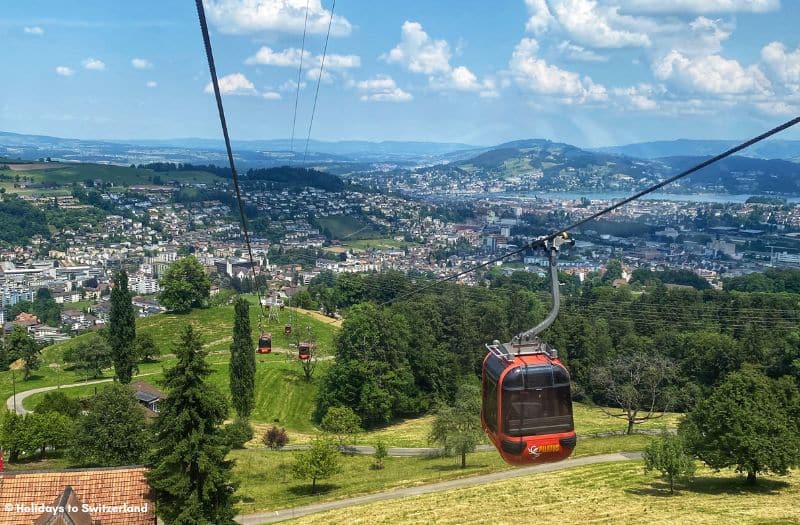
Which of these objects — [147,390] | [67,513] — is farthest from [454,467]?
[147,390]

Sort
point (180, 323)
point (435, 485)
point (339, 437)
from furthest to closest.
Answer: point (180, 323)
point (339, 437)
point (435, 485)

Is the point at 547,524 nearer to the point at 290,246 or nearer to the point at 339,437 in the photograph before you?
the point at 339,437

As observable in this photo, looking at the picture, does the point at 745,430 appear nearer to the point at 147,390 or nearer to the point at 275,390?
the point at 275,390

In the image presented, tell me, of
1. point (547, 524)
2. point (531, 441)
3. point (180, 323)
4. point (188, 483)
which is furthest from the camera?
point (180, 323)

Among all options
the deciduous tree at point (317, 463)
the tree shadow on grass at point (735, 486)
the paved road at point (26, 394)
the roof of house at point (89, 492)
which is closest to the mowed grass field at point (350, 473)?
the deciduous tree at point (317, 463)

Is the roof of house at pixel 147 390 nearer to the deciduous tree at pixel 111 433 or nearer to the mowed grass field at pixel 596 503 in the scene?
the deciduous tree at pixel 111 433

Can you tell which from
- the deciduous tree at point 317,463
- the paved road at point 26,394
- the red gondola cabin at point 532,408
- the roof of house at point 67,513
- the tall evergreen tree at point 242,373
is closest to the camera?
the red gondola cabin at point 532,408

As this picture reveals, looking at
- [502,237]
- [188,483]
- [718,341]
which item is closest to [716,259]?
[502,237]

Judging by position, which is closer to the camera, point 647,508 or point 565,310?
point 647,508
